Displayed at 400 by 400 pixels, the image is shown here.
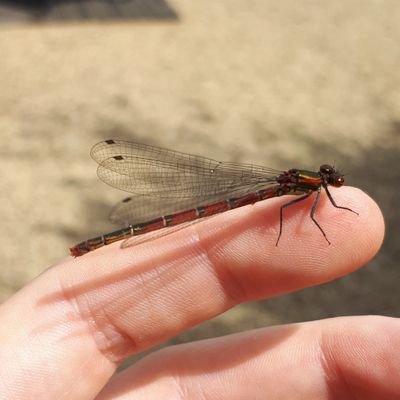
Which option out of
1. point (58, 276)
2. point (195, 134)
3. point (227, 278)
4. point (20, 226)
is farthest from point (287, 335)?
point (195, 134)

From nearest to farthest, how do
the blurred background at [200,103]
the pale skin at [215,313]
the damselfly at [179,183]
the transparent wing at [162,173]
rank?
the pale skin at [215,313], the damselfly at [179,183], the transparent wing at [162,173], the blurred background at [200,103]

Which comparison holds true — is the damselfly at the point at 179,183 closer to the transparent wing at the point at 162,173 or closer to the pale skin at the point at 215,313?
the transparent wing at the point at 162,173

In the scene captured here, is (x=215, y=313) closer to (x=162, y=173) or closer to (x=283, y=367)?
(x=283, y=367)

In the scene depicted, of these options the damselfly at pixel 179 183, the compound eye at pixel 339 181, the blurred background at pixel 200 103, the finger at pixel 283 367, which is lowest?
the finger at pixel 283 367

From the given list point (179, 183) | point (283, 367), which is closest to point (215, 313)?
point (283, 367)

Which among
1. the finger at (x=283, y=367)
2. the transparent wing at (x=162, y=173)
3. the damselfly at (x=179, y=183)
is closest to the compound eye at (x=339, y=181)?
the damselfly at (x=179, y=183)

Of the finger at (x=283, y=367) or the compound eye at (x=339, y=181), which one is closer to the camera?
the finger at (x=283, y=367)

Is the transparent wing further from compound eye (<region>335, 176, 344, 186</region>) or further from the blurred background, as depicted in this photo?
the blurred background
